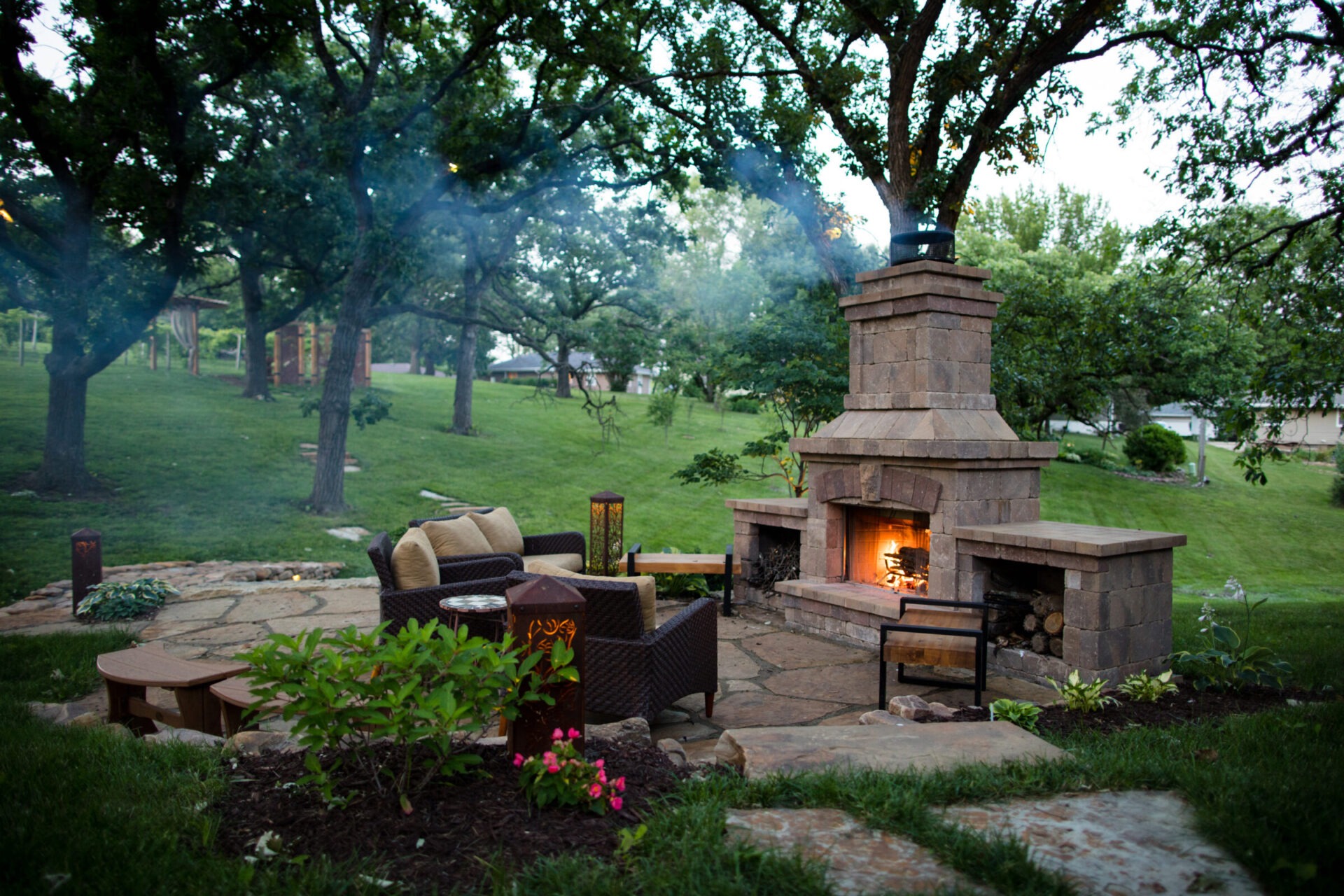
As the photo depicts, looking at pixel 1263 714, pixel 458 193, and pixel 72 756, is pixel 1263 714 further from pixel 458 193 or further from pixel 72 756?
pixel 458 193

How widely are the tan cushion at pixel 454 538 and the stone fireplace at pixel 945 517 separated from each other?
2.65 m

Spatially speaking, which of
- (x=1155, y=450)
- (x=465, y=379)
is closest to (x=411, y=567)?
(x=465, y=379)

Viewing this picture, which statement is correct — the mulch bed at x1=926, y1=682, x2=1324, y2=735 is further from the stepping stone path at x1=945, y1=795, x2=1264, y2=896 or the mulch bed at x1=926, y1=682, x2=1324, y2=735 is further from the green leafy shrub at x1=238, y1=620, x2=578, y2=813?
the green leafy shrub at x1=238, y1=620, x2=578, y2=813

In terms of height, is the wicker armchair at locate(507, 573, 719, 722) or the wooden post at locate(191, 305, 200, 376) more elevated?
the wooden post at locate(191, 305, 200, 376)

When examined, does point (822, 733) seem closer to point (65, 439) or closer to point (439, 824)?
point (439, 824)

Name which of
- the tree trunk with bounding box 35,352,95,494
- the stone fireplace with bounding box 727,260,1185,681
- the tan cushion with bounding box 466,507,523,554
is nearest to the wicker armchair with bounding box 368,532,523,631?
the tan cushion with bounding box 466,507,523,554

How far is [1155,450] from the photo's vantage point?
21.3 m

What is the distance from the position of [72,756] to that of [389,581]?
7.59 feet

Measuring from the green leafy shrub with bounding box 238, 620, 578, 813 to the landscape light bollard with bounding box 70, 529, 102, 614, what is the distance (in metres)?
6.21

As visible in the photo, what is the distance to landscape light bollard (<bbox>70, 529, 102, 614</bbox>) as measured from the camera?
7434 mm

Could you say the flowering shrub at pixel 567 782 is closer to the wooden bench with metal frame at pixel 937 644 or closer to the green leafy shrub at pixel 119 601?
the wooden bench with metal frame at pixel 937 644

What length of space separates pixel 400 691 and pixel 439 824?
1.51ft

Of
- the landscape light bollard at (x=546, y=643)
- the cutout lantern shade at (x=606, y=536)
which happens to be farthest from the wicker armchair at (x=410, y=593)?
the landscape light bollard at (x=546, y=643)

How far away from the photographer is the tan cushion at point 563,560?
7320mm
